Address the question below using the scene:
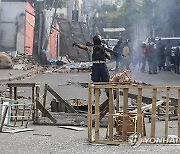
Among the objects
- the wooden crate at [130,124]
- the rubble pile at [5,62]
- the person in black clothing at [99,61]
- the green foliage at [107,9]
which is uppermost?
the green foliage at [107,9]

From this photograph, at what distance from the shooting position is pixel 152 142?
9031 mm

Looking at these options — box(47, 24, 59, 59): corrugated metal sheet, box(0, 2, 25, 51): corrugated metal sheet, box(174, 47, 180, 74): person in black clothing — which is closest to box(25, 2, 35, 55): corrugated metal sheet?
box(0, 2, 25, 51): corrugated metal sheet

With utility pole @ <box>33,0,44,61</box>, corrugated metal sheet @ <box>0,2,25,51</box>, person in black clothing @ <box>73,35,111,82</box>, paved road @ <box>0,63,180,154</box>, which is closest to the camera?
paved road @ <box>0,63,180,154</box>

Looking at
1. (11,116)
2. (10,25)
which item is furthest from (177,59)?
(11,116)

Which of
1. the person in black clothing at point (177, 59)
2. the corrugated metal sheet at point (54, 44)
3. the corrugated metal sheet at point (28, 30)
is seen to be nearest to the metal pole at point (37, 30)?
the corrugated metal sheet at point (28, 30)

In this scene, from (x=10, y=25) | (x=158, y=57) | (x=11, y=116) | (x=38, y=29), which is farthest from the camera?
(x=10, y=25)

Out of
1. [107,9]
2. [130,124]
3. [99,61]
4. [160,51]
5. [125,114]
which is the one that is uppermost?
[107,9]

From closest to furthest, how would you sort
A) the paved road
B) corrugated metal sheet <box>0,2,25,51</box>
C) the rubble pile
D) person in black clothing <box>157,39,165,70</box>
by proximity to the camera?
the paved road, person in black clothing <box>157,39,165,70</box>, the rubble pile, corrugated metal sheet <box>0,2,25,51</box>

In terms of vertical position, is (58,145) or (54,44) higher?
(54,44)

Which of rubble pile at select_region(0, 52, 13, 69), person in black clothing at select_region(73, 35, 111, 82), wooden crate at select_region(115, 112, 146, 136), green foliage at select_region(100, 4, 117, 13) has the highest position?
green foliage at select_region(100, 4, 117, 13)

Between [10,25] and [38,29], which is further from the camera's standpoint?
[10,25]

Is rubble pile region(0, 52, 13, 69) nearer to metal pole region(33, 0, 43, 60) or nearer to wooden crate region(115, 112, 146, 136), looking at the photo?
metal pole region(33, 0, 43, 60)

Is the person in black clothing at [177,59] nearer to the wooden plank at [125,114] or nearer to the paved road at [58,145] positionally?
the paved road at [58,145]

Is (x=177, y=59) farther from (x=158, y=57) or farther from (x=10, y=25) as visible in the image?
(x=10, y=25)
